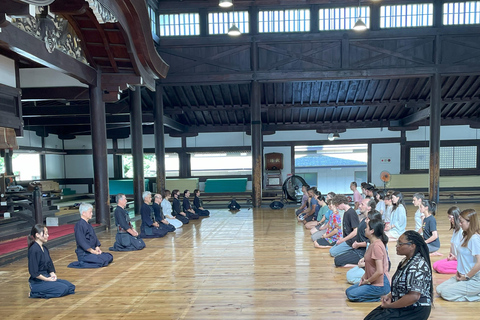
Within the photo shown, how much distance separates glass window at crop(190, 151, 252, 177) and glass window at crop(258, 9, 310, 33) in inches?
264

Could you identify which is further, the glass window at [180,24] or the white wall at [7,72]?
the glass window at [180,24]

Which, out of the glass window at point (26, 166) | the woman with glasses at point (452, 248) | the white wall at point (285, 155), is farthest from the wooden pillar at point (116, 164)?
the woman with glasses at point (452, 248)

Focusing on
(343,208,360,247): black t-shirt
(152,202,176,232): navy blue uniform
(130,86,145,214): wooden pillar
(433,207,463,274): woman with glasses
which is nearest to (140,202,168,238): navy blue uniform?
(152,202,176,232): navy blue uniform

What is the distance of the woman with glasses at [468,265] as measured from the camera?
3566 millimetres

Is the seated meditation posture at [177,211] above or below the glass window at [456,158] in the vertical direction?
below

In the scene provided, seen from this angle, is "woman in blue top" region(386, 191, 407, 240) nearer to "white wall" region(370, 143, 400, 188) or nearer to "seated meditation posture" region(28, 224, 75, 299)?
"seated meditation posture" region(28, 224, 75, 299)

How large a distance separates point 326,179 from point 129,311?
562 inches

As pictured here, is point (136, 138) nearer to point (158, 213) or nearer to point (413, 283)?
point (158, 213)

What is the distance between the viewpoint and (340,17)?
11406 mm

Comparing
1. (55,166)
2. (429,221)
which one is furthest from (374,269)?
(55,166)

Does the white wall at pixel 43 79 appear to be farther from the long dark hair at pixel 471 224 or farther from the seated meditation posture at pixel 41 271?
the long dark hair at pixel 471 224

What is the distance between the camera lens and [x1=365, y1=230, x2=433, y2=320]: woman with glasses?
8.27 ft

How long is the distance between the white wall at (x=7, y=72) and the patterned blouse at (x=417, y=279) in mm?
7259

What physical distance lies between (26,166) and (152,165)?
562 centimetres
